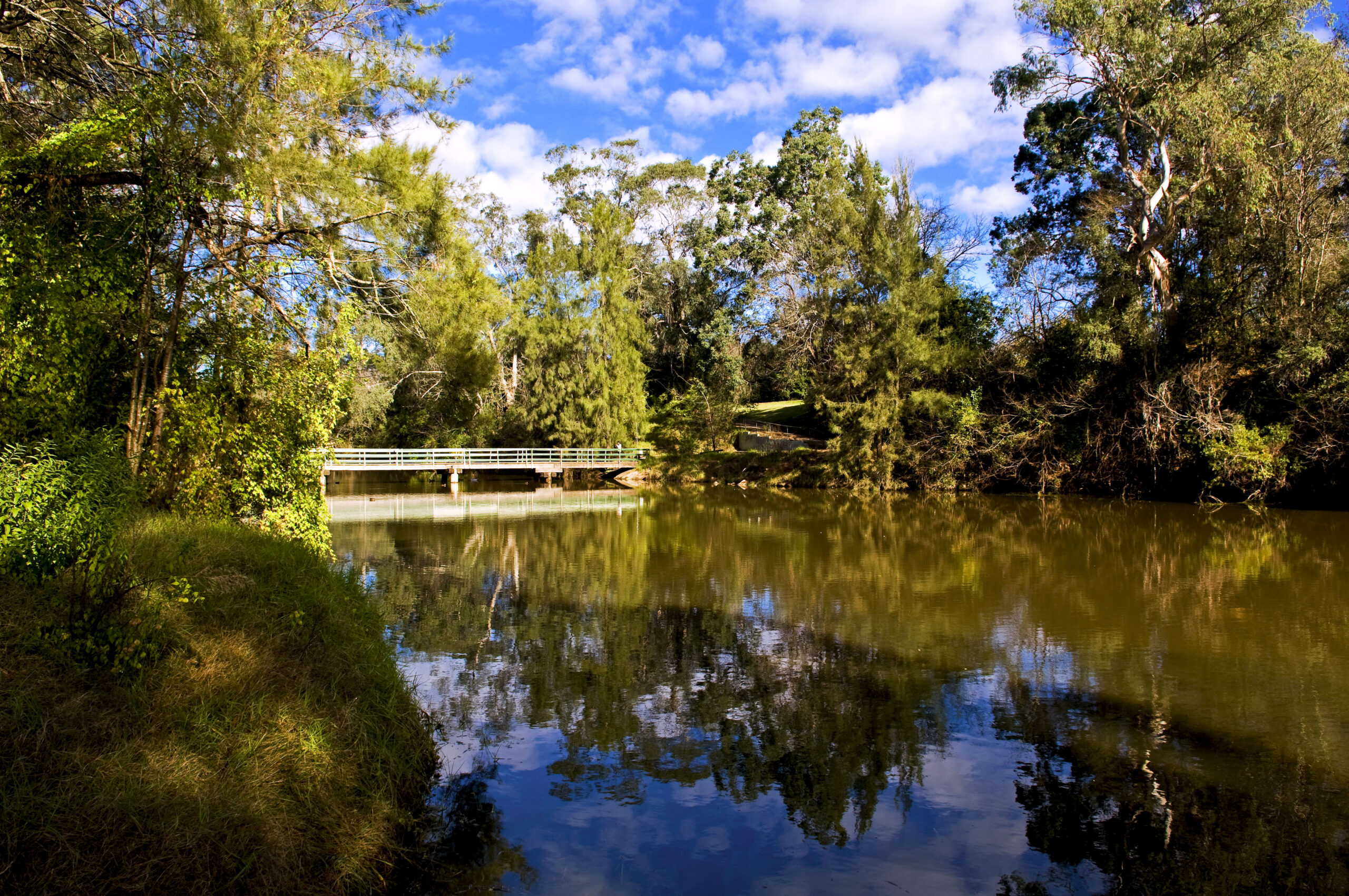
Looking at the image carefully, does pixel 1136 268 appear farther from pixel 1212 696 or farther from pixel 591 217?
pixel 591 217

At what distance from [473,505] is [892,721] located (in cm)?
2359

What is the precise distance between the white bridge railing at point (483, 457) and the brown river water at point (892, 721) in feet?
63.3

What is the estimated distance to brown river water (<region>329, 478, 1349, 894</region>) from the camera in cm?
478

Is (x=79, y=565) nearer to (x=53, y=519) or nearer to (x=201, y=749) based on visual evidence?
(x=53, y=519)

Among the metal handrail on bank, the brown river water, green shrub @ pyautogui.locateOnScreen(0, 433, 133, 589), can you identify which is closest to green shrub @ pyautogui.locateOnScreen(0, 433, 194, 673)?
green shrub @ pyautogui.locateOnScreen(0, 433, 133, 589)

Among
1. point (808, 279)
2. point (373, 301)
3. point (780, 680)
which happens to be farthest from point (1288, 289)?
point (373, 301)

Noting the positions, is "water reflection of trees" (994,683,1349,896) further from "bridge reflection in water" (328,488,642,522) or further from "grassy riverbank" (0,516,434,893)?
"bridge reflection in water" (328,488,642,522)

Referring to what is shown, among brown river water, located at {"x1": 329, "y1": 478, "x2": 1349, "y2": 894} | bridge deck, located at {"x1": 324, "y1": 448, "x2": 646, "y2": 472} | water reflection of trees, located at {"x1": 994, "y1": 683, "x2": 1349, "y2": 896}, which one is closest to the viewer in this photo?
water reflection of trees, located at {"x1": 994, "y1": 683, "x2": 1349, "y2": 896}

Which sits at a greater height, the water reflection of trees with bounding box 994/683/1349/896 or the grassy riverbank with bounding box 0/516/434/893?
the grassy riverbank with bounding box 0/516/434/893

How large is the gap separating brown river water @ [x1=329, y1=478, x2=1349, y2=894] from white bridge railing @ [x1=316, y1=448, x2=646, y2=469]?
19295 mm

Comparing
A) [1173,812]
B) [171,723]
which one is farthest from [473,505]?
[1173,812]

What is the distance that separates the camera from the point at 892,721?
22.3 ft

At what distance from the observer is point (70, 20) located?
7.83 m

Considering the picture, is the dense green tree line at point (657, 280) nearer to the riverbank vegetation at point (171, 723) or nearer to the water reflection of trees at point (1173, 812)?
the riverbank vegetation at point (171, 723)
